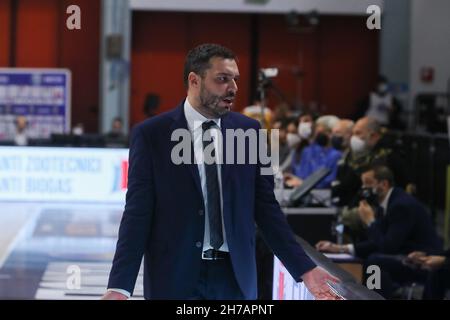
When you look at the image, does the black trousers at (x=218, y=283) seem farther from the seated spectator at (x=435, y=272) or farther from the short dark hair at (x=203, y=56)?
the seated spectator at (x=435, y=272)

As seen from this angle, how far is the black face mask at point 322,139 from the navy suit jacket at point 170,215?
21.7 feet

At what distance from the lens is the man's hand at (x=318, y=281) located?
422cm

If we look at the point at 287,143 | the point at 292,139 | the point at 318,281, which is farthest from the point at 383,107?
the point at 318,281

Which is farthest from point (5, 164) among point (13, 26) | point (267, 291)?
point (13, 26)

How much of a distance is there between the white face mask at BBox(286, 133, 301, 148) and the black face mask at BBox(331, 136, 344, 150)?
15.5 inches

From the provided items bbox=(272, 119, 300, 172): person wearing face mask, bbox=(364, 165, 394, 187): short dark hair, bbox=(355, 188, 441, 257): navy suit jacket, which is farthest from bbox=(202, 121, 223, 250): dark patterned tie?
bbox=(272, 119, 300, 172): person wearing face mask

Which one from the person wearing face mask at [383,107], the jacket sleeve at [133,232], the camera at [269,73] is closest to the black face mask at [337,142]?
the camera at [269,73]

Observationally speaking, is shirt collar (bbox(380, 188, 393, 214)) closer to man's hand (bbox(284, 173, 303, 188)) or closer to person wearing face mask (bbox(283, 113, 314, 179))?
man's hand (bbox(284, 173, 303, 188))

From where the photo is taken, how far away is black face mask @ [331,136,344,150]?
422 inches

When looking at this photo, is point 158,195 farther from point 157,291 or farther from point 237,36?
point 237,36

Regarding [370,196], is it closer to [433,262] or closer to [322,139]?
[433,262]

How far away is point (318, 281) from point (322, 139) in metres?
6.59

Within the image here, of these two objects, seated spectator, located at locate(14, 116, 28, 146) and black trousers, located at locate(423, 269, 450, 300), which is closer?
black trousers, located at locate(423, 269, 450, 300)

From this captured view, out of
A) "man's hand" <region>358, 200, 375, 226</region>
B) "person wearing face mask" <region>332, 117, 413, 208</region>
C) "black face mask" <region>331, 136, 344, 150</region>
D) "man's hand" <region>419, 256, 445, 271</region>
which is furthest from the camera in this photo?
"black face mask" <region>331, 136, 344, 150</region>
